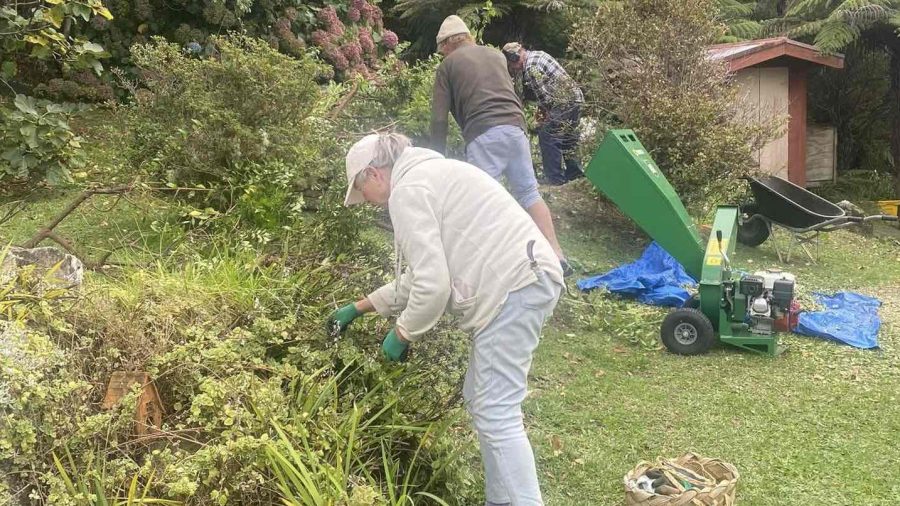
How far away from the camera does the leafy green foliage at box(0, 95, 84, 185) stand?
3977mm

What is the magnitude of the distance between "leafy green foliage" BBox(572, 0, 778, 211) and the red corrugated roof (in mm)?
2551

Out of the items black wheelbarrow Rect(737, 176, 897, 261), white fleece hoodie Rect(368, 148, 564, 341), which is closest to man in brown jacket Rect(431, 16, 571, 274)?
white fleece hoodie Rect(368, 148, 564, 341)

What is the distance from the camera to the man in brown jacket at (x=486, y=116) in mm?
5609

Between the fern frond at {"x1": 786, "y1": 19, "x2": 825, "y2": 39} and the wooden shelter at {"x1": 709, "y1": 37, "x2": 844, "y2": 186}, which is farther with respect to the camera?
the fern frond at {"x1": 786, "y1": 19, "x2": 825, "y2": 39}

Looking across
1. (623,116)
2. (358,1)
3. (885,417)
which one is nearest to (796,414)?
(885,417)

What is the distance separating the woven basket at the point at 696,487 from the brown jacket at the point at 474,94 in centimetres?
285

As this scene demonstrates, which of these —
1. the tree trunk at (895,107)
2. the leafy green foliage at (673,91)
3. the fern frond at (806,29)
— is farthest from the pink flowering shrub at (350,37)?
the tree trunk at (895,107)

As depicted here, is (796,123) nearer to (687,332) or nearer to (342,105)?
(687,332)

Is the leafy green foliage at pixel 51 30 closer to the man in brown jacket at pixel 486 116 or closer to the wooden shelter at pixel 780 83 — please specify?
the man in brown jacket at pixel 486 116

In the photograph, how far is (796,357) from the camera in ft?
17.4

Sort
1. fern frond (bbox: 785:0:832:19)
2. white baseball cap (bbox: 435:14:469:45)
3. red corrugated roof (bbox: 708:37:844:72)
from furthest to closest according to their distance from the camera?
fern frond (bbox: 785:0:832:19) < red corrugated roof (bbox: 708:37:844:72) < white baseball cap (bbox: 435:14:469:45)

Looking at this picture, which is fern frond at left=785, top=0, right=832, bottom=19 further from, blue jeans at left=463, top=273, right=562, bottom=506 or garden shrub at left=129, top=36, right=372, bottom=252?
blue jeans at left=463, top=273, right=562, bottom=506

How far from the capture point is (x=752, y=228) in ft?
28.0

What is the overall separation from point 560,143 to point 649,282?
279 centimetres
